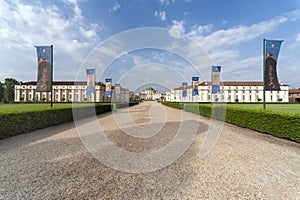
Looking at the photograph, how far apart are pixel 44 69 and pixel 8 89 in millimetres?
84333

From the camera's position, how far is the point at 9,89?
7262 centimetres

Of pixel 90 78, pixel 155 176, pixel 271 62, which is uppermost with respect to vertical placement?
pixel 271 62

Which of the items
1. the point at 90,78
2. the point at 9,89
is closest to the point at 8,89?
the point at 9,89

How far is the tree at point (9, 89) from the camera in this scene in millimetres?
68644

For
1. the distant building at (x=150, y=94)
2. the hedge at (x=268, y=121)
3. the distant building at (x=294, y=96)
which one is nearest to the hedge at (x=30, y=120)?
the hedge at (x=268, y=121)

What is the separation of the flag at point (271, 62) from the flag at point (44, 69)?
1402 centimetres

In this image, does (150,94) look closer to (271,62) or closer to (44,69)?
(44,69)

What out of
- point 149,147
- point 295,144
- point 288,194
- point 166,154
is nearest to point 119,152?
point 149,147

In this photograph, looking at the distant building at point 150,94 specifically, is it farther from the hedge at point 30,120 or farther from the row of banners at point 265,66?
the row of banners at point 265,66

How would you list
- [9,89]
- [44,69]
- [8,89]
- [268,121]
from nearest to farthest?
[268,121]
[44,69]
[8,89]
[9,89]

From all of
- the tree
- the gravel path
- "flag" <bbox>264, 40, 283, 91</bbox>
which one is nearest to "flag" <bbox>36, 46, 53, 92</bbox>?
the gravel path

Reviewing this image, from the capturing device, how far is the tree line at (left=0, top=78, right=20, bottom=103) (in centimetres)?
6912

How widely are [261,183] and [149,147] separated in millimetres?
3052

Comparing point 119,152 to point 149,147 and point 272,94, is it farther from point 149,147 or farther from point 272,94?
point 272,94
